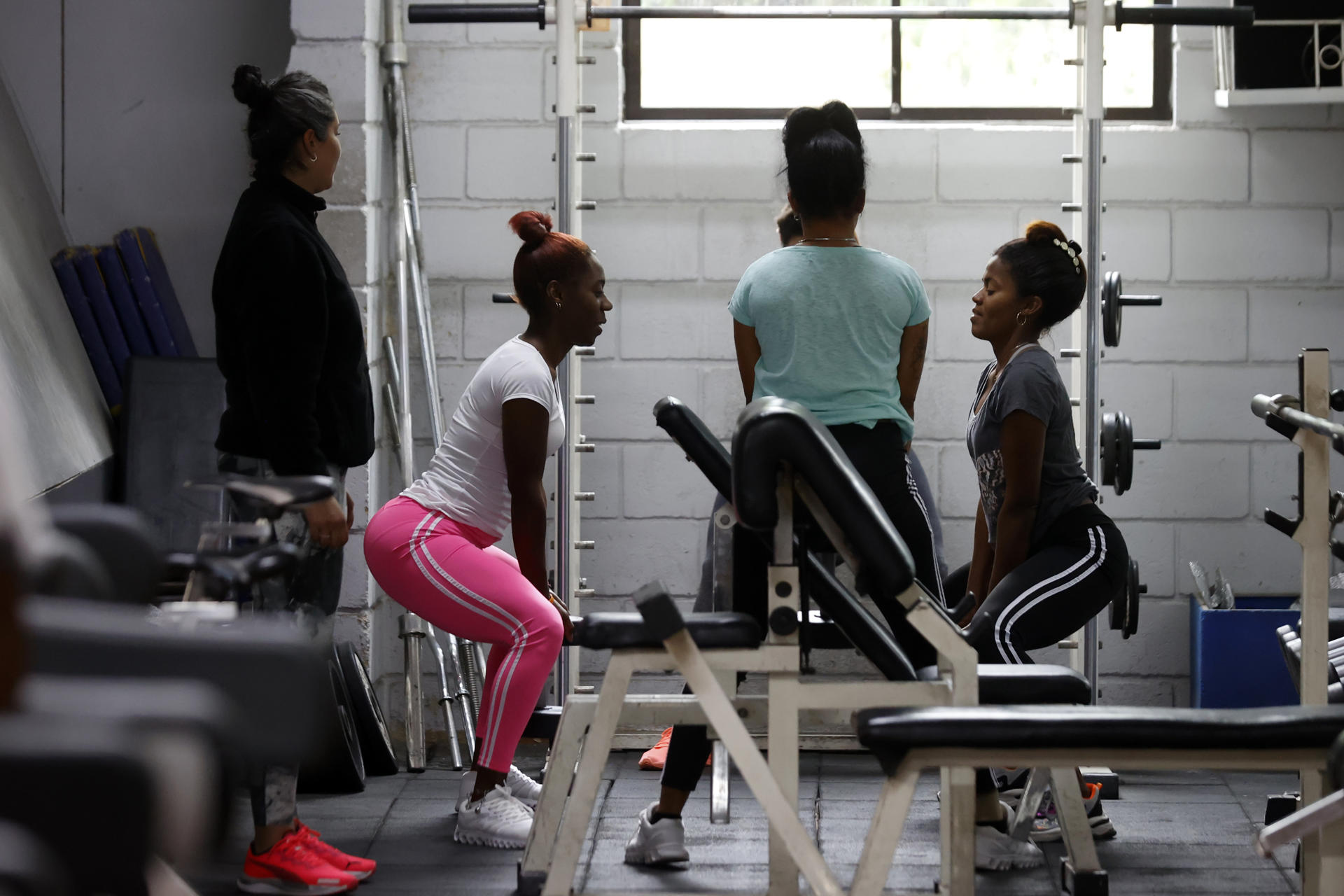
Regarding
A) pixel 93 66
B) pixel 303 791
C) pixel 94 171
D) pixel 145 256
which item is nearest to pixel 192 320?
pixel 145 256

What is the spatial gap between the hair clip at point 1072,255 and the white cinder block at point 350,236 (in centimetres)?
164

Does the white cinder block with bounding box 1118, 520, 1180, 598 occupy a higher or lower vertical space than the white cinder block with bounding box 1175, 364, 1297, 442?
lower

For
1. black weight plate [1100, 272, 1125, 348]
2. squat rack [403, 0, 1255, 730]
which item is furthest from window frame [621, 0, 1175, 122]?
black weight plate [1100, 272, 1125, 348]

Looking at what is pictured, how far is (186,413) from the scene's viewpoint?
3541mm

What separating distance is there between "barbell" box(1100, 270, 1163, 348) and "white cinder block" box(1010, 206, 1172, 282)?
54cm

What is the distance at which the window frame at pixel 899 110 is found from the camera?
3758 mm

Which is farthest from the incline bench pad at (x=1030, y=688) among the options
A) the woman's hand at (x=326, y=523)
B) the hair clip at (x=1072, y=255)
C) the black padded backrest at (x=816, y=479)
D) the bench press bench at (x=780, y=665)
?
the woman's hand at (x=326, y=523)

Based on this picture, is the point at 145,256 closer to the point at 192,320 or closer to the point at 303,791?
the point at 192,320

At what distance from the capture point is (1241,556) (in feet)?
12.3

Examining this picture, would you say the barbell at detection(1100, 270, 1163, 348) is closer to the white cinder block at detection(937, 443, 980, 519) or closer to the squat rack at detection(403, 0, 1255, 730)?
the squat rack at detection(403, 0, 1255, 730)

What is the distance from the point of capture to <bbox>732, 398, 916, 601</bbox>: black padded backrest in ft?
6.38

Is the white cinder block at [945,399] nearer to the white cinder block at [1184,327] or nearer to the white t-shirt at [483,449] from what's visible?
the white cinder block at [1184,327]

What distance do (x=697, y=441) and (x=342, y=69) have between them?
1696 millimetres

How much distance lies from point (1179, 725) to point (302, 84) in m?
1.78
